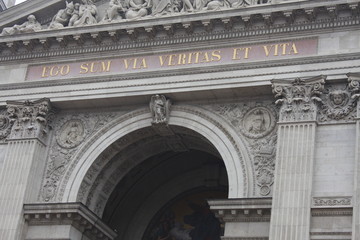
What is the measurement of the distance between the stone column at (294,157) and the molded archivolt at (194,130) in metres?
1.25

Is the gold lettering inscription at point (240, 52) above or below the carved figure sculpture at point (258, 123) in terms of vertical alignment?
above

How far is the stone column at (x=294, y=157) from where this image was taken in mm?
20078

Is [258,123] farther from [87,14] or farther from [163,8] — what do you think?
[87,14]

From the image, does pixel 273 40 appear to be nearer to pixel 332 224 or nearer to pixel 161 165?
pixel 332 224

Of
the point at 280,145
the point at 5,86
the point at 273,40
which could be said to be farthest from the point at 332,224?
the point at 5,86

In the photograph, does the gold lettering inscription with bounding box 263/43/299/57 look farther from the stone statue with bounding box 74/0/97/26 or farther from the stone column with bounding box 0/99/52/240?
the stone column with bounding box 0/99/52/240

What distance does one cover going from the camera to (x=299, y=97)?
71.2ft

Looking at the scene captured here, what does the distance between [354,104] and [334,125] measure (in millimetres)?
770

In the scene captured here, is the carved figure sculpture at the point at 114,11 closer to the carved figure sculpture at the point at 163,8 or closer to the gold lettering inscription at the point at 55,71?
the carved figure sculpture at the point at 163,8

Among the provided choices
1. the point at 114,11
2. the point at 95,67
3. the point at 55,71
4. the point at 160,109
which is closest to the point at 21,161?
the point at 55,71

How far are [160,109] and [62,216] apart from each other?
422cm

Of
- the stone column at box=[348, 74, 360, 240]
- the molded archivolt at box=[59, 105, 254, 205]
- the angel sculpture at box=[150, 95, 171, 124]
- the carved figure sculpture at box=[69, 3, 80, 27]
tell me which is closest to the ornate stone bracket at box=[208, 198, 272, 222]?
the molded archivolt at box=[59, 105, 254, 205]

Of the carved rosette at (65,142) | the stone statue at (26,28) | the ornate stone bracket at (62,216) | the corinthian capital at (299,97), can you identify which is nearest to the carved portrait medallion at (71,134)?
the carved rosette at (65,142)

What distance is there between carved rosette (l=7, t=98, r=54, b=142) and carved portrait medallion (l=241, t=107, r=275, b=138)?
6255mm
